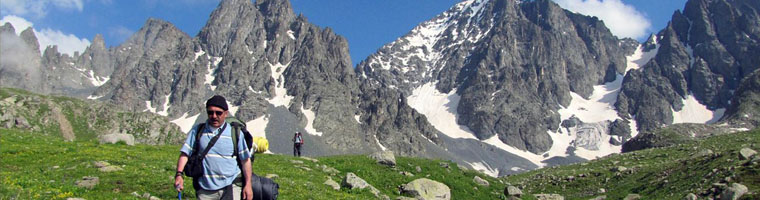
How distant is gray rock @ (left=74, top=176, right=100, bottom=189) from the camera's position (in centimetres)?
1970

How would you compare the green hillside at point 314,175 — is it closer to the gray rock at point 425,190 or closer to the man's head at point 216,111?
the gray rock at point 425,190

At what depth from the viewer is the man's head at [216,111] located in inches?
442

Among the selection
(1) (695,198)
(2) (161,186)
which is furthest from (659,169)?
(2) (161,186)

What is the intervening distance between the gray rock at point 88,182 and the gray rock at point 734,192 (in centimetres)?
3478

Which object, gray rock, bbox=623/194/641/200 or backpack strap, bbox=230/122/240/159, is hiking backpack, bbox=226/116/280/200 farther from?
gray rock, bbox=623/194/641/200

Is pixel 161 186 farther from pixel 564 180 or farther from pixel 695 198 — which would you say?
pixel 564 180

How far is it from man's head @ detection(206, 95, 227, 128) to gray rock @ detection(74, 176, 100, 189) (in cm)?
1175

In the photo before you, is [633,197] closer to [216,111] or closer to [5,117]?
[216,111]

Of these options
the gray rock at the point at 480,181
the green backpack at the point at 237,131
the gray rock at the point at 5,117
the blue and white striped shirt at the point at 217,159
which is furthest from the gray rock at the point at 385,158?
the gray rock at the point at 5,117

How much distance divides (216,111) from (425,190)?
19.4 metres

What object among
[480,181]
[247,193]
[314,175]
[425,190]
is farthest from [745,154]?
[247,193]

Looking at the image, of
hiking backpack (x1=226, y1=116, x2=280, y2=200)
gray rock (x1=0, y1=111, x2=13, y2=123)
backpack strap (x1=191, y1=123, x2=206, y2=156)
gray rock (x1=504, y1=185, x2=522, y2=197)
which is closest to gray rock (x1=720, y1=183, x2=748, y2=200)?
gray rock (x1=504, y1=185, x2=522, y2=197)

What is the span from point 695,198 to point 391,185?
20.6 m

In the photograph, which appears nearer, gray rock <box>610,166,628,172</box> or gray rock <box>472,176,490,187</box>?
gray rock <box>472,176,490,187</box>
